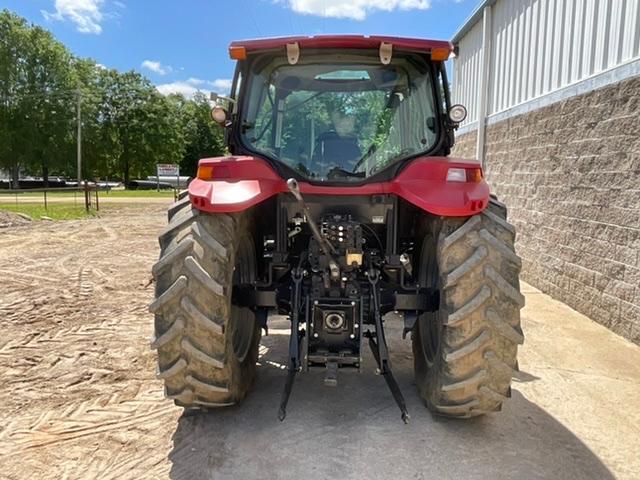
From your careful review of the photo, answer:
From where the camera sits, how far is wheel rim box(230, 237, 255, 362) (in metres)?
3.51

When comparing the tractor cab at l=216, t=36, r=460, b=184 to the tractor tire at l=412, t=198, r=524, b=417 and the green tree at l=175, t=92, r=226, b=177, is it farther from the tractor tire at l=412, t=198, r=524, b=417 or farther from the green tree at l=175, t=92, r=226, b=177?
the green tree at l=175, t=92, r=226, b=177

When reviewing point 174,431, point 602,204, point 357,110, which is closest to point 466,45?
point 602,204

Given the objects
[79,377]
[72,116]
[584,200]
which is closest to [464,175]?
[79,377]

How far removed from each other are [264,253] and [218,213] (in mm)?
990

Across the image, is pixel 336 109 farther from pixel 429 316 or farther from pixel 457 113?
pixel 429 316

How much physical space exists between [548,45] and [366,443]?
6002 mm

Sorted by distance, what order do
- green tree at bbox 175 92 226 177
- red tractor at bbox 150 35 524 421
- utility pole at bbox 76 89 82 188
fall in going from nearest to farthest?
red tractor at bbox 150 35 524 421
utility pole at bbox 76 89 82 188
green tree at bbox 175 92 226 177

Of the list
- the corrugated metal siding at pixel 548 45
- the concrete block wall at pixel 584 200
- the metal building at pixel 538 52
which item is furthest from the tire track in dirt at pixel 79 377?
the corrugated metal siding at pixel 548 45

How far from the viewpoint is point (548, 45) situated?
696 cm

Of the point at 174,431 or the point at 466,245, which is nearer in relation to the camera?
the point at 466,245

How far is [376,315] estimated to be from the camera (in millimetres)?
3234

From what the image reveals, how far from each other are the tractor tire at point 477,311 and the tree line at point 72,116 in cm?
4620

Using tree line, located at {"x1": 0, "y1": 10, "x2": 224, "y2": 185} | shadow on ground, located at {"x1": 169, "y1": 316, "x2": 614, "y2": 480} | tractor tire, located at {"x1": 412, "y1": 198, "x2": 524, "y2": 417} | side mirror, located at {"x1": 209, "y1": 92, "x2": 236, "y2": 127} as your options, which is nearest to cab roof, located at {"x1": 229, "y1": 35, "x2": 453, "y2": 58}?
side mirror, located at {"x1": 209, "y1": 92, "x2": 236, "y2": 127}

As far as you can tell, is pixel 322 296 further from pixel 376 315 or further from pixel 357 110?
pixel 357 110
